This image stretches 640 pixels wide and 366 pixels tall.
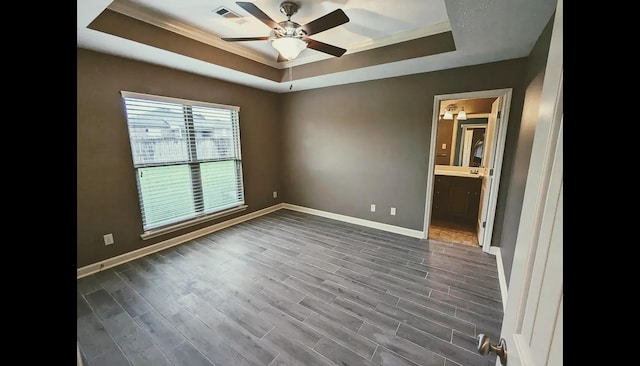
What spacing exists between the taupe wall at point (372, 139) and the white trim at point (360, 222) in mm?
69

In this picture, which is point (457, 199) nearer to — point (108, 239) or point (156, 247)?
point (156, 247)

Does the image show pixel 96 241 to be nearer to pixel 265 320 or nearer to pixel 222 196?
pixel 222 196

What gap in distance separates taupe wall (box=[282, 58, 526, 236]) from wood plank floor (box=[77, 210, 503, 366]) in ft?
2.81

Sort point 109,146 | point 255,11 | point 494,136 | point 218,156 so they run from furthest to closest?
point 218,156 → point 494,136 → point 109,146 → point 255,11

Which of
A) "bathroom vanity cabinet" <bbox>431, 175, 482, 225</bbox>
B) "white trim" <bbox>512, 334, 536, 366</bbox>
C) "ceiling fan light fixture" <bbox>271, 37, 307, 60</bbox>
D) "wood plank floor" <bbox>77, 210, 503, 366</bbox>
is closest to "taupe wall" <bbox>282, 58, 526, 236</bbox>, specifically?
"wood plank floor" <bbox>77, 210, 503, 366</bbox>

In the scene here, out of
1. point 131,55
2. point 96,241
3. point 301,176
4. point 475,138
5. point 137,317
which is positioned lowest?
point 137,317

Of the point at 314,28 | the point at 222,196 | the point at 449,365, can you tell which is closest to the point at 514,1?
the point at 314,28

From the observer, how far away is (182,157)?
3.19m

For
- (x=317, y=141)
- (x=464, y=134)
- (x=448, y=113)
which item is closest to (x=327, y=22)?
(x=317, y=141)

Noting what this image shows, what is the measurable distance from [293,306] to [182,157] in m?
2.45

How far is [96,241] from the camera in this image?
254 centimetres

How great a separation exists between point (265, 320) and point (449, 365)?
51.8 inches

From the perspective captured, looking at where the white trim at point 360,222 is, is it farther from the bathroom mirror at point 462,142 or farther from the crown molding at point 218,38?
the crown molding at point 218,38

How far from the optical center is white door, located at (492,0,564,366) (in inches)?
19.5
